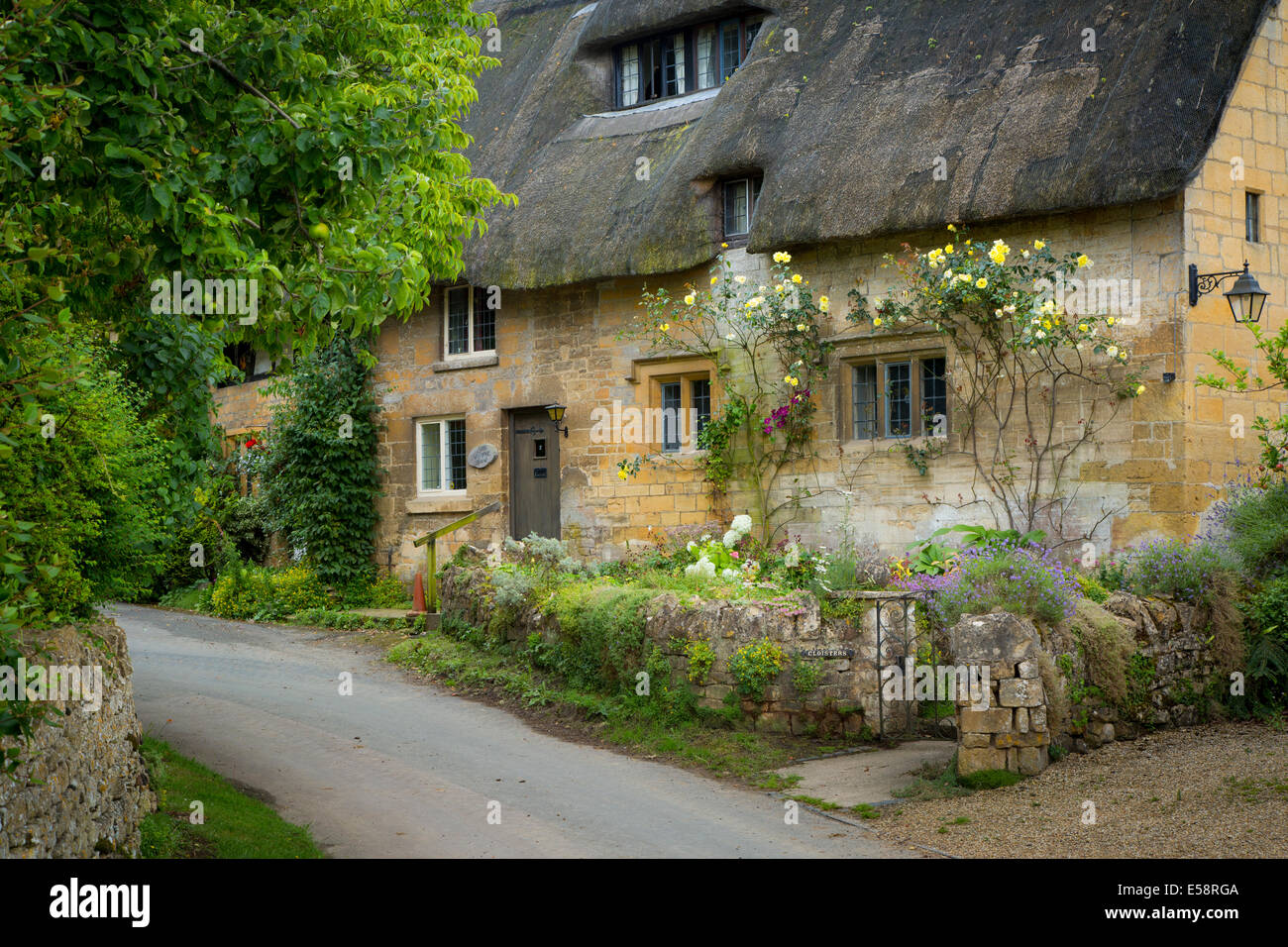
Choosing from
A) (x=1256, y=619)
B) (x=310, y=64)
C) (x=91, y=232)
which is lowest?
(x=1256, y=619)

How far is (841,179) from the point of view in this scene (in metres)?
13.0

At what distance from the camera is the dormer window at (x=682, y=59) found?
1591 cm

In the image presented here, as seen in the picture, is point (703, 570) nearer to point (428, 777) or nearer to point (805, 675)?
point (805, 675)

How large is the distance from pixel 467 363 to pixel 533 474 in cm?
189

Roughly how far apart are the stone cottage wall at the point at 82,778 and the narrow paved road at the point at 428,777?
37.1 inches

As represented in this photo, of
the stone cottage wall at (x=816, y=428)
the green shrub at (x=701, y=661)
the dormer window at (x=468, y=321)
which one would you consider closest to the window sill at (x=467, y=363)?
the stone cottage wall at (x=816, y=428)

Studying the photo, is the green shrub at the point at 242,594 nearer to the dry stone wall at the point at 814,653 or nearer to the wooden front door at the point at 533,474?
the wooden front door at the point at 533,474

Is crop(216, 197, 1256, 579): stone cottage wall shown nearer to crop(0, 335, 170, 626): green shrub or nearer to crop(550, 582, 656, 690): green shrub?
crop(550, 582, 656, 690): green shrub

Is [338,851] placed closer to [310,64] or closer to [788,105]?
[310,64]

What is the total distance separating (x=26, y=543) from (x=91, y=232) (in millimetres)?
1793

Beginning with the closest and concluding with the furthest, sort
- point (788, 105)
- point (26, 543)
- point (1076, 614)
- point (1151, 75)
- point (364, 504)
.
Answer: point (26, 543) → point (1076, 614) → point (1151, 75) → point (788, 105) → point (364, 504)

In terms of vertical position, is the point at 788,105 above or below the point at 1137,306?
above

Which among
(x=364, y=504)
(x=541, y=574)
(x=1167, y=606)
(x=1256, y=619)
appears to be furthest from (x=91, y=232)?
(x=364, y=504)

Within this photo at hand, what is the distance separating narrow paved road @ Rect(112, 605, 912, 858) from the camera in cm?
731
